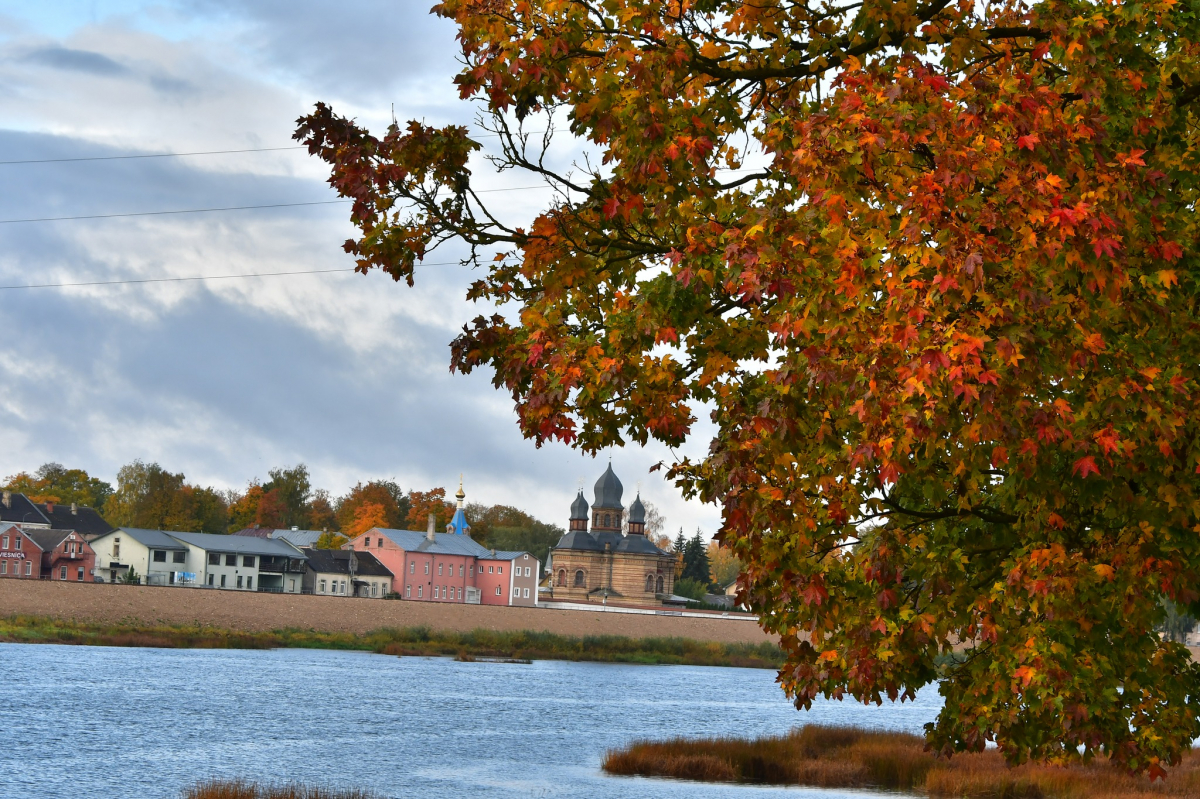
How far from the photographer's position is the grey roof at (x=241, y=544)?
100438 mm

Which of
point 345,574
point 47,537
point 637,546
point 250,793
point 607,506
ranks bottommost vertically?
point 250,793

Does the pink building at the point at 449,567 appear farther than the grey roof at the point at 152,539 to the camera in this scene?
Yes

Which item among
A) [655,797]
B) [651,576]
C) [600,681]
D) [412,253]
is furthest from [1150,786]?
[651,576]

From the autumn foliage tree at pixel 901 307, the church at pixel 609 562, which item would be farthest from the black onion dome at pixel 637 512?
the autumn foliage tree at pixel 901 307

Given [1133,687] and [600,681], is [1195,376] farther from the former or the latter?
[600,681]

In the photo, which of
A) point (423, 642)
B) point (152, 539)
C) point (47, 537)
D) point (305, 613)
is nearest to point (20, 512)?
point (47, 537)

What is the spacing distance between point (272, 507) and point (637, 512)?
44949 millimetres

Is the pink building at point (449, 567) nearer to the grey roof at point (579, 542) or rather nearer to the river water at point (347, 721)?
the grey roof at point (579, 542)

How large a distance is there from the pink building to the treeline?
35.1ft

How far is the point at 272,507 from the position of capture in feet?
467

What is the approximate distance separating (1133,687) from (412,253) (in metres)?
6.12

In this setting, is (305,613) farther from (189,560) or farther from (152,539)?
(152,539)

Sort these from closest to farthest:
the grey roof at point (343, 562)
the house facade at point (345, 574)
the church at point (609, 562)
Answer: the house facade at point (345, 574) → the grey roof at point (343, 562) → the church at point (609, 562)

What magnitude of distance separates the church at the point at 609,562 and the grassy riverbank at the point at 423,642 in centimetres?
3669
